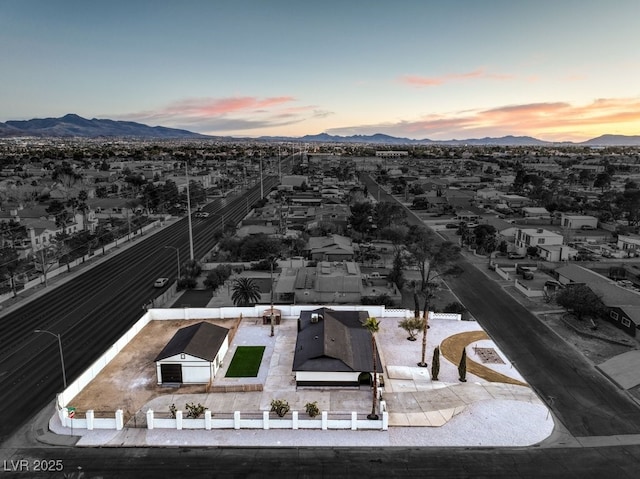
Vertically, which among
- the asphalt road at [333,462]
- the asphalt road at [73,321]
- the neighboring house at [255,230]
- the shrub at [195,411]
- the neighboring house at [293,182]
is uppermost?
the neighboring house at [293,182]

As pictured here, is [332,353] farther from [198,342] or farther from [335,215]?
[335,215]

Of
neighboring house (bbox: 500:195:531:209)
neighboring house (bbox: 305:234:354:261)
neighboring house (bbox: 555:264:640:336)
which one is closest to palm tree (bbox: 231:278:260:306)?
neighboring house (bbox: 305:234:354:261)

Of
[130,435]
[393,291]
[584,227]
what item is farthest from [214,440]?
[584,227]

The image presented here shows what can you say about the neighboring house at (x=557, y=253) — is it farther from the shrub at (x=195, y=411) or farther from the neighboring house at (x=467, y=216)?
the shrub at (x=195, y=411)

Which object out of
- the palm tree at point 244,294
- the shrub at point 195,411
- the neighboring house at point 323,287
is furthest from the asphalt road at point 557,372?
the palm tree at point 244,294

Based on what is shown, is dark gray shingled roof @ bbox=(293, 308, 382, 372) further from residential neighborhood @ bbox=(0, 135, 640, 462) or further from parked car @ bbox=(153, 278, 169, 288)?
parked car @ bbox=(153, 278, 169, 288)

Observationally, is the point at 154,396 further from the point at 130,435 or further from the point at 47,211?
the point at 47,211
